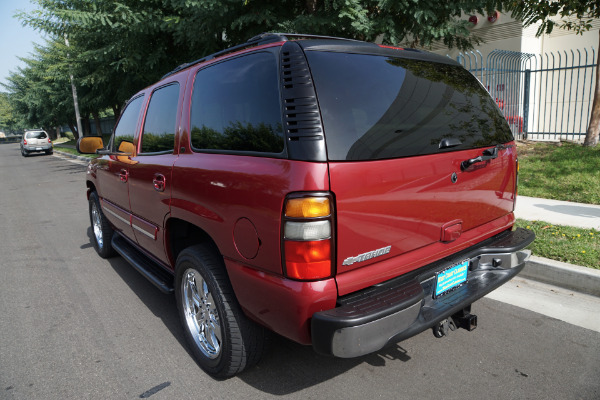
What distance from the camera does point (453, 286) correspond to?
2.58 m

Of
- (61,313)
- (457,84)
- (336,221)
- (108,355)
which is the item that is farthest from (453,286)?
(61,313)

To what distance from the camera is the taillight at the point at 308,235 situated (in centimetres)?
198

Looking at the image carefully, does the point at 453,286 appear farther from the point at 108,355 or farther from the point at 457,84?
the point at 108,355

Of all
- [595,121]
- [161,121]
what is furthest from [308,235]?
[595,121]

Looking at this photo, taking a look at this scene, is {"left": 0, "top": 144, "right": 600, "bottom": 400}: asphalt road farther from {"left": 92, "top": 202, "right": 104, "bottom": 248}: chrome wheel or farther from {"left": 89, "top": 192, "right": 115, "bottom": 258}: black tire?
{"left": 92, "top": 202, "right": 104, "bottom": 248}: chrome wheel

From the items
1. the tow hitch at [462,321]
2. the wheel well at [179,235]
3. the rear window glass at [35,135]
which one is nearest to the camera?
the tow hitch at [462,321]

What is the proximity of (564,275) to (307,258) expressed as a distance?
295cm

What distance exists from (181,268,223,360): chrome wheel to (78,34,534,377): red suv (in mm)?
12

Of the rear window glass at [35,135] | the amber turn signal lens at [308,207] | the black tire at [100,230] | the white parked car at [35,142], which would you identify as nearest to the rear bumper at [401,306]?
the amber turn signal lens at [308,207]

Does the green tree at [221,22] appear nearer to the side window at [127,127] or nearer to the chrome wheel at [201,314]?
the side window at [127,127]

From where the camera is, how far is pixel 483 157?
2627 mm

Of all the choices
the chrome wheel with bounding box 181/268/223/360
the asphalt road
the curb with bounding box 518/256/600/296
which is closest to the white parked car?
the asphalt road

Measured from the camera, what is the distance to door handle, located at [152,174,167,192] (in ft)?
9.88

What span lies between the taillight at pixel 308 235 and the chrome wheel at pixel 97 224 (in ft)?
12.6
